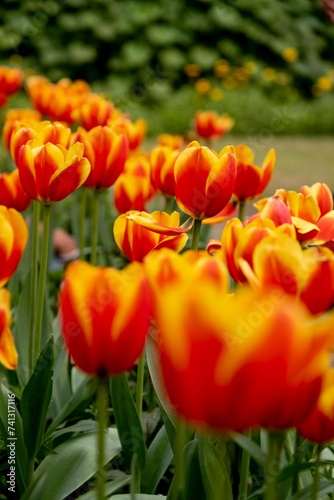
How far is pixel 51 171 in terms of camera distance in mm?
1337

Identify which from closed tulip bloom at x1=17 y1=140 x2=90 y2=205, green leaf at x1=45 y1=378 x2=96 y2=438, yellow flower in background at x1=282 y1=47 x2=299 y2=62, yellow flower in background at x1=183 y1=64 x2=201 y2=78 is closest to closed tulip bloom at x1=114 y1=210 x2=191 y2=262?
closed tulip bloom at x1=17 y1=140 x2=90 y2=205

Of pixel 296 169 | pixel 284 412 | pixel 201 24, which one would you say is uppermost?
pixel 284 412

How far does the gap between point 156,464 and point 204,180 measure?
18.4 inches

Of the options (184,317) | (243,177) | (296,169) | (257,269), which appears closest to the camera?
(184,317)

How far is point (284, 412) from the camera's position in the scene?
0.70 meters

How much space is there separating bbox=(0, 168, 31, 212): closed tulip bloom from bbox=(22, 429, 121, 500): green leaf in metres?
0.52

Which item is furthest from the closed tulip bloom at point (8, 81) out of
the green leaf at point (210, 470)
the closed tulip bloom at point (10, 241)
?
the green leaf at point (210, 470)

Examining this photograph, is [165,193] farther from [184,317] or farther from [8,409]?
[184,317]

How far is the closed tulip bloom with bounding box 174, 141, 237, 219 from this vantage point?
47.7 inches

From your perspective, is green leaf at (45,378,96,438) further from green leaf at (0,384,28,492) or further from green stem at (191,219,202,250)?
green stem at (191,219,202,250)

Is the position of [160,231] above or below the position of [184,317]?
below

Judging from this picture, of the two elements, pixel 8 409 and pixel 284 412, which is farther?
pixel 8 409

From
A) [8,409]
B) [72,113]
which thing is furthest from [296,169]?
[8,409]

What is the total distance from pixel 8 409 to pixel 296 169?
4.88 meters
